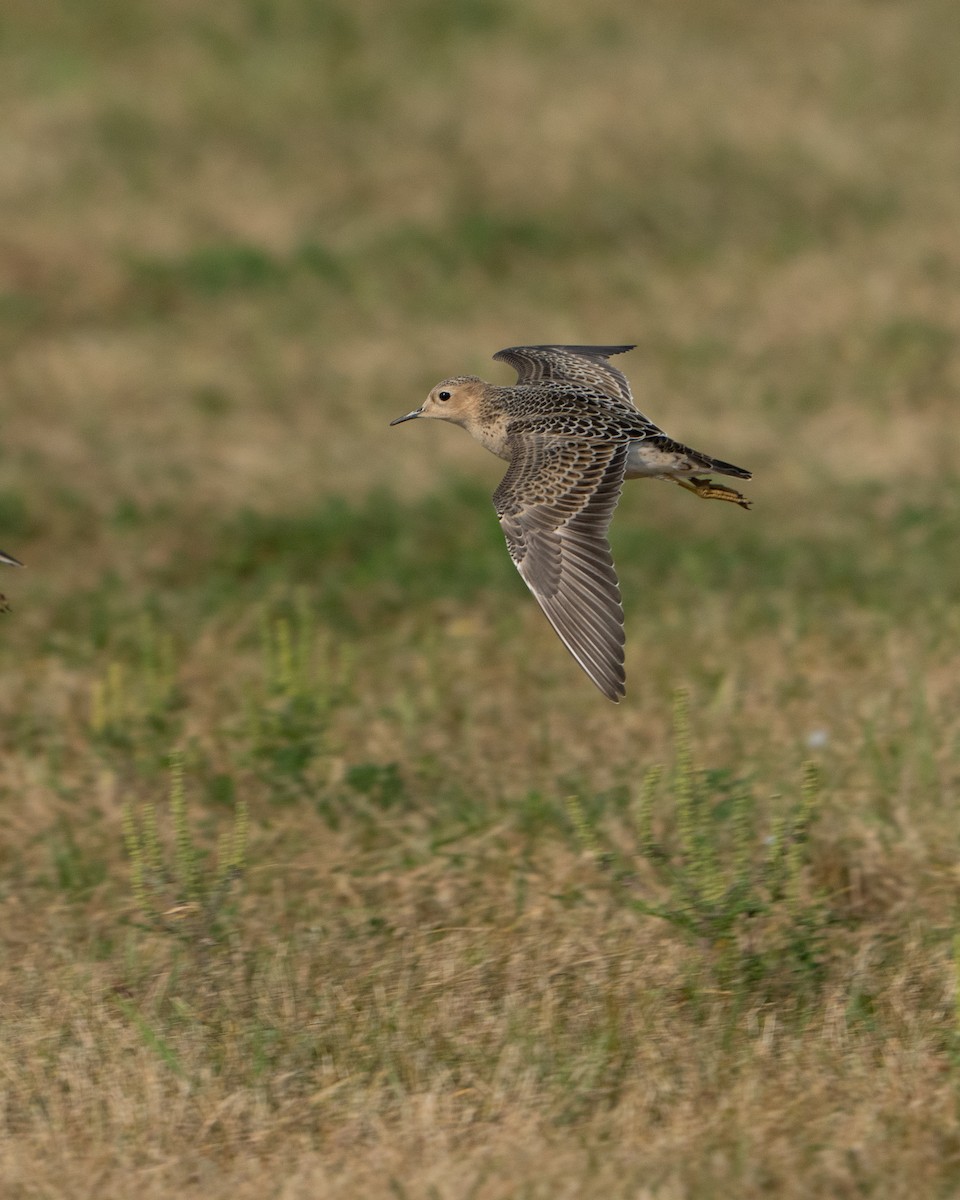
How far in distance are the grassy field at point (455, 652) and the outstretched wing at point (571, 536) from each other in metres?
0.36

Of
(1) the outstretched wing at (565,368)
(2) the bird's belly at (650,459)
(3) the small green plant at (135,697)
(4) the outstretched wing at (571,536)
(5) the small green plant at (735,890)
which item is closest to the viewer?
(5) the small green plant at (735,890)

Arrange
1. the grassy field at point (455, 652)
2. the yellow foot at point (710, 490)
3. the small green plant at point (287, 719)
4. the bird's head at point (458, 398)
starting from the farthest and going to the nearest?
the bird's head at point (458, 398)
the yellow foot at point (710, 490)
the small green plant at point (287, 719)
the grassy field at point (455, 652)

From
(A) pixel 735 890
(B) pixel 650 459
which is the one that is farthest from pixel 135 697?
(A) pixel 735 890

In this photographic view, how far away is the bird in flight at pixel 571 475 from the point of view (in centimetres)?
538

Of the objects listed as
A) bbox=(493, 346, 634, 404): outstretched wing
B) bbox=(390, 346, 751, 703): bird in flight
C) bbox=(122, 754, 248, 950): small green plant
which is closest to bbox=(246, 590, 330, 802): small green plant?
bbox=(122, 754, 248, 950): small green plant

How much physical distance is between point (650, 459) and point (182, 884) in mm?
2034

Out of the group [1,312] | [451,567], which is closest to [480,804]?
[451,567]

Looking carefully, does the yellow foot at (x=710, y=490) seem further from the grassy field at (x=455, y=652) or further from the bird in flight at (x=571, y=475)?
the grassy field at (x=455, y=652)

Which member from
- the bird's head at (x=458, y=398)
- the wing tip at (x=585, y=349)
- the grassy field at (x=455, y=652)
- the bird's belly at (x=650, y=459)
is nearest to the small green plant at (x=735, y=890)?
the grassy field at (x=455, y=652)

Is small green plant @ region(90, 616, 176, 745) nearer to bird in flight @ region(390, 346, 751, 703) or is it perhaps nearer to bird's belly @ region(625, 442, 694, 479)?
→ bird in flight @ region(390, 346, 751, 703)

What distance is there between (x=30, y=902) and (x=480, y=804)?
144 cm

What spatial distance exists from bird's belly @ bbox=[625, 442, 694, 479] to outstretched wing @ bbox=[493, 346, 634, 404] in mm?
884

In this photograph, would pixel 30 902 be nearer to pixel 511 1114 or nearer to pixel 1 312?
pixel 511 1114

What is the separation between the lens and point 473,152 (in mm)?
14773
